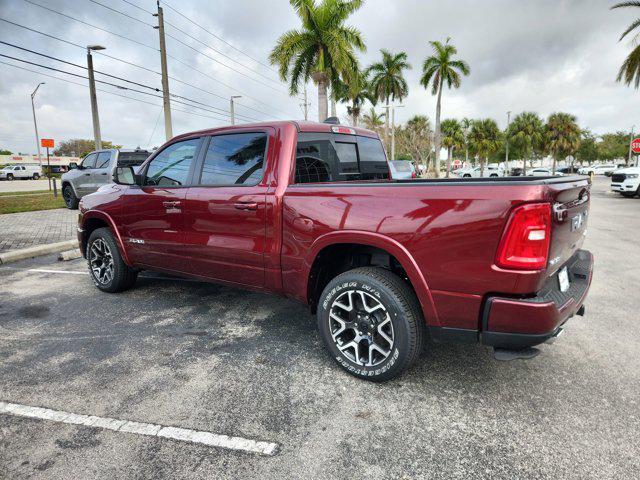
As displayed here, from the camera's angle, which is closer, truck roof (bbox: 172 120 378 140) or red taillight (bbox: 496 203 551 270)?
red taillight (bbox: 496 203 551 270)

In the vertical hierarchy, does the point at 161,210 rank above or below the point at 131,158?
below

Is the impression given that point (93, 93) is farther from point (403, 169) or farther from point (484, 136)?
point (484, 136)

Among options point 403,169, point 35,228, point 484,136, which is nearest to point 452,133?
point 484,136

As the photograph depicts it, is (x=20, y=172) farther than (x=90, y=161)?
Yes

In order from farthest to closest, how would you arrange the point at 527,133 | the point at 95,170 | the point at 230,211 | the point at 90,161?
the point at 527,133, the point at 90,161, the point at 95,170, the point at 230,211

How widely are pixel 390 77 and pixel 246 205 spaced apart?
43.9m

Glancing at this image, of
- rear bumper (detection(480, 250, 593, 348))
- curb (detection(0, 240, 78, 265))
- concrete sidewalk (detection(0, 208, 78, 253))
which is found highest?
rear bumper (detection(480, 250, 593, 348))

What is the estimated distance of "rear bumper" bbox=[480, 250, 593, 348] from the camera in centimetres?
221

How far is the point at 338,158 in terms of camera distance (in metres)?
3.73

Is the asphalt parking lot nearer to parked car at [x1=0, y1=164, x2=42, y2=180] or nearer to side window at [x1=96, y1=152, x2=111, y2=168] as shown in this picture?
side window at [x1=96, y1=152, x2=111, y2=168]

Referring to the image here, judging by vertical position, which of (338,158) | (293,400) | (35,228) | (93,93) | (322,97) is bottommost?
(293,400)

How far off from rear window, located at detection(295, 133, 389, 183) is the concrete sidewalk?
656 cm

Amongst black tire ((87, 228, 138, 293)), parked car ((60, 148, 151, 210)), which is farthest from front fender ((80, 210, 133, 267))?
parked car ((60, 148, 151, 210))

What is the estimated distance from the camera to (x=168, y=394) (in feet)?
8.98
